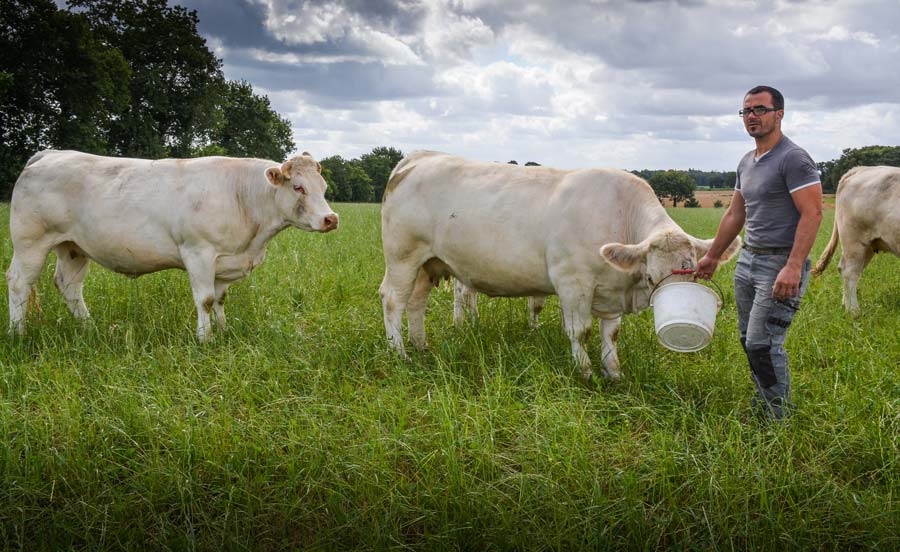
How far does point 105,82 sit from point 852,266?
30.0m

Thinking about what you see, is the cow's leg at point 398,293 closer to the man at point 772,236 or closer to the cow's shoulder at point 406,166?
the cow's shoulder at point 406,166

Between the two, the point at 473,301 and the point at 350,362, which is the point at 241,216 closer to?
the point at 350,362

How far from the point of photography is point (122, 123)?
114ft

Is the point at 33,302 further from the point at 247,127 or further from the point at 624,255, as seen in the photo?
the point at 247,127

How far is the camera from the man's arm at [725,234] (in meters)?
5.11

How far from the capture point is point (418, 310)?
7.17m

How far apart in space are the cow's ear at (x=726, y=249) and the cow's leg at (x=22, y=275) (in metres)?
6.91

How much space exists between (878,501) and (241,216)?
623 cm

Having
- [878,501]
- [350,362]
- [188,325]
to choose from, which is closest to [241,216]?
[188,325]

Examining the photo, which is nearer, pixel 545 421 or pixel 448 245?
pixel 545 421

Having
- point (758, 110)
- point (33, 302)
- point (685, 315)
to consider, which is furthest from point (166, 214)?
point (758, 110)

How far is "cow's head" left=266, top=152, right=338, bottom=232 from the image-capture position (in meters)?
7.34

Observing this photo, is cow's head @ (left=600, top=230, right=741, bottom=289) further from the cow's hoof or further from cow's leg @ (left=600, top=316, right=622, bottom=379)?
the cow's hoof

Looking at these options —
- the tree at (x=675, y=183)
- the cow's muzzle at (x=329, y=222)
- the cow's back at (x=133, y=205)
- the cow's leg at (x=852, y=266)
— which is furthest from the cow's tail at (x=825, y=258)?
the tree at (x=675, y=183)
